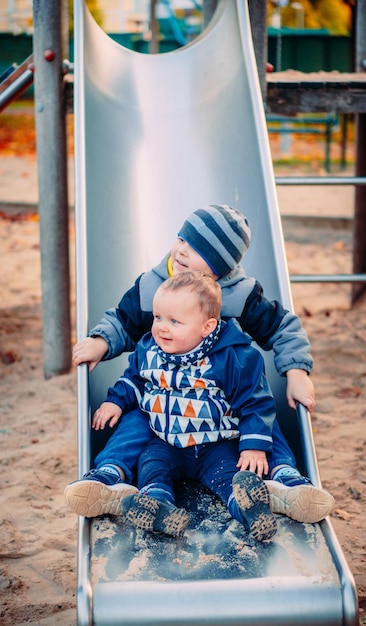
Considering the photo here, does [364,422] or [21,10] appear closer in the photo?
[364,422]

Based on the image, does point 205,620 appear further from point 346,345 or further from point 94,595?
point 346,345

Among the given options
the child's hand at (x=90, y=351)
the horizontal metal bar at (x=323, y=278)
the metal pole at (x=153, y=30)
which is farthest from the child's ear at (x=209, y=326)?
the metal pole at (x=153, y=30)

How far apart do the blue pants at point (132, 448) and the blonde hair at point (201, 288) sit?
Answer: 415 mm

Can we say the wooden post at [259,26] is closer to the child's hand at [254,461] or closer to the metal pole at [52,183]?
the metal pole at [52,183]

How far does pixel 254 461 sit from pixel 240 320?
21.0 inches

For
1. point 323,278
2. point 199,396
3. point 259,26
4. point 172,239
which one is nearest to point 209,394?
point 199,396

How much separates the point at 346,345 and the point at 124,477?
2.71 meters

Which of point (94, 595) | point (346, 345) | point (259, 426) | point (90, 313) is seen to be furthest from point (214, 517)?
point (346, 345)

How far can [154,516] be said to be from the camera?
2.26 metres

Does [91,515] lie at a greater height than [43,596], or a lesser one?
greater

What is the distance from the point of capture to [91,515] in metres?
2.34

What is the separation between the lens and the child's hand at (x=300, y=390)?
265 centimetres

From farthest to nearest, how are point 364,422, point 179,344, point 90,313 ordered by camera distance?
1. point 364,422
2. point 90,313
3. point 179,344

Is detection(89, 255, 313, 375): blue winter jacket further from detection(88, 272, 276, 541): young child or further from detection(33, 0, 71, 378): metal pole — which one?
detection(33, 0, 71, 378): metal pole
